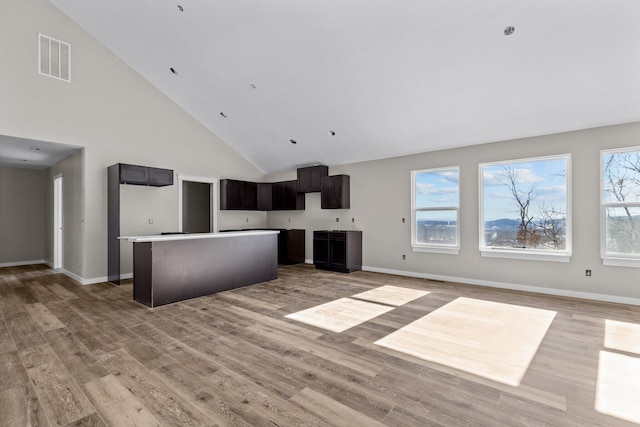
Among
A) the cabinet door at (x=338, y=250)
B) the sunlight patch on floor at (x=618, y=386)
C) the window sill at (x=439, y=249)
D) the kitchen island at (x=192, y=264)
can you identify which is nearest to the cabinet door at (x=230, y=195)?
the kitchen island at (x=192, y=264)

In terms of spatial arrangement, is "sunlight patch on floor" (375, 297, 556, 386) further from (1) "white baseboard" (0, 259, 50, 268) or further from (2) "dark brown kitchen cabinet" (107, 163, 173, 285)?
(1) "white baseboard" (0, 259, 50, 268)

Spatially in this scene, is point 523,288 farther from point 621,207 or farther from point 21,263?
point 21,263

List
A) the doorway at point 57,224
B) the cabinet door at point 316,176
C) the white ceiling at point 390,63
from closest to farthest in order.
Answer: the white ceiling at point 390,63
the doorway at point 57,224
the cabinet door at point 316,176

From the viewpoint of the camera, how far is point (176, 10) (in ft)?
14.6

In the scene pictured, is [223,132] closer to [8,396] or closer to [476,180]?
[476,180]

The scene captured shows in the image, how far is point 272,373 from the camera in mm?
2342

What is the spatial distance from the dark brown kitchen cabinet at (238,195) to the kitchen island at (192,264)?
8.39 ft

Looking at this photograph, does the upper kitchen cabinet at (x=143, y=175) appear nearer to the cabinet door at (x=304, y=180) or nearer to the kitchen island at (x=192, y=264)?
the kitchen island at (x=192, y=264)

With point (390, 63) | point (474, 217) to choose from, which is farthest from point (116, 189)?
point (474, 217)

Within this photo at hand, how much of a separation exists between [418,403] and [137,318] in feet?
10.7

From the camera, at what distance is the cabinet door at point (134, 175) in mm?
5441

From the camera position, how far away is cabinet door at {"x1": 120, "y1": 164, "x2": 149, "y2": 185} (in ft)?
17.9

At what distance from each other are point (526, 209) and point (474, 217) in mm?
792

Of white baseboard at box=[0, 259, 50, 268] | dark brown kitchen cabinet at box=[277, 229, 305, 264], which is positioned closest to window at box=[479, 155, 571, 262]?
dark brown kitchen cabinet at box=[277, 229, 305, 264]
